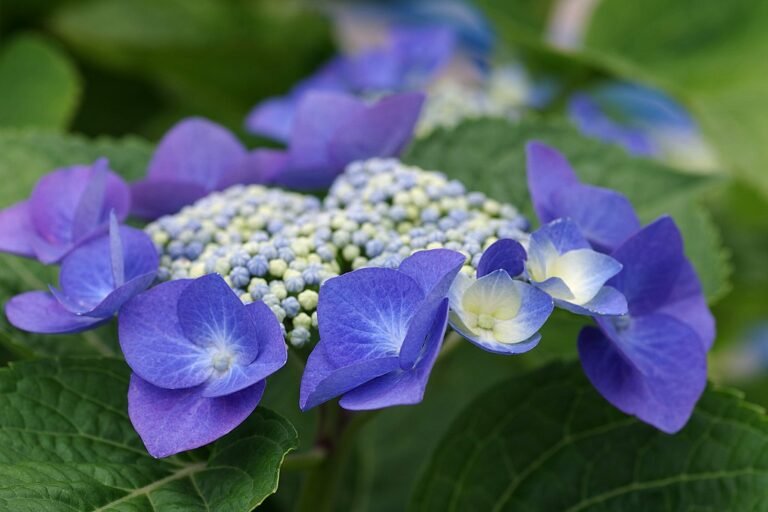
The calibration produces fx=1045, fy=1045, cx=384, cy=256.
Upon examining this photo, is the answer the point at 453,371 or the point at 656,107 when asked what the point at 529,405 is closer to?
the point at 453,371

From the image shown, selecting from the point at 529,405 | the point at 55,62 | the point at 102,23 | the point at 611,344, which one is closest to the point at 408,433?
the point at 529,405

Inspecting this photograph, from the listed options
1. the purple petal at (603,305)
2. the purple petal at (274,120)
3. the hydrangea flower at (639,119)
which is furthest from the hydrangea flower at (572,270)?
the hydrangea flower at (639,119)

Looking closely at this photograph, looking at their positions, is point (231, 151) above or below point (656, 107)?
above

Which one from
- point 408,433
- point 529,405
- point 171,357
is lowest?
point 408,433

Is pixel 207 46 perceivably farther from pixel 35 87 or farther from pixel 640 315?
pixel 640 315

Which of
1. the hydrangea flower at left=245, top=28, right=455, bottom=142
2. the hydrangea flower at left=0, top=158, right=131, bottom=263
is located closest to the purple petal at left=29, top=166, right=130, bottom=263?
the hydrangea flower at left=0, top=158, right=131, bottom=263
